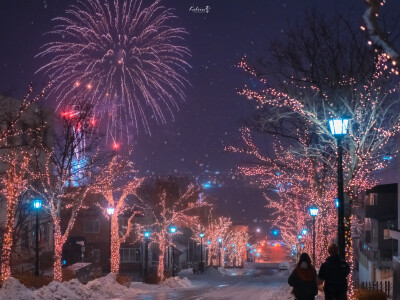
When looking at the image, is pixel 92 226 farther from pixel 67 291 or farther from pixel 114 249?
pixel 67 291

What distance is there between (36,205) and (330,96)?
14189 mm

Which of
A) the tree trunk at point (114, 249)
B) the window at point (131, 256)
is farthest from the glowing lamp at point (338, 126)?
the window at point (131, 256)

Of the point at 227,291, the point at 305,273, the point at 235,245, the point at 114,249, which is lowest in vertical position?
the point at 235,245

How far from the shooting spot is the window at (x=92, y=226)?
7025 centimetres

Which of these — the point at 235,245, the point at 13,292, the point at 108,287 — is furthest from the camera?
the point at 235,245

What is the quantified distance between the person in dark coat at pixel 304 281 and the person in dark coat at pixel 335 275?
0.44 m

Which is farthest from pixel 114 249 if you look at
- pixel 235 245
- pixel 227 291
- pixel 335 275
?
pixel 235 245

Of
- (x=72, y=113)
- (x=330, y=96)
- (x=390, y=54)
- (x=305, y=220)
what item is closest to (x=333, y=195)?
(x=330, y=96)

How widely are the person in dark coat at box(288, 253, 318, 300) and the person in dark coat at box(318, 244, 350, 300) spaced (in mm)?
440

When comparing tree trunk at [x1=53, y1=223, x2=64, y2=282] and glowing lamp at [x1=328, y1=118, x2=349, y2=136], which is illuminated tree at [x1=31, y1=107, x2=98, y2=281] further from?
glowing lamp at [x1=328, y1=118, x2=349, y2=136]

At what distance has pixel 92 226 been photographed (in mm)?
70500

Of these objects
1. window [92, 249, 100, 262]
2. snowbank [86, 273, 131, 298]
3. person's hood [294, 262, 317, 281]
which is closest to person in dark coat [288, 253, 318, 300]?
person's hood [294, 262, 317, 281]

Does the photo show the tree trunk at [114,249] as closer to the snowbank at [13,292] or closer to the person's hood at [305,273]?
the snowbank at [13,292]

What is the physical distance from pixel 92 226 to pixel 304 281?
60197 millimetres
